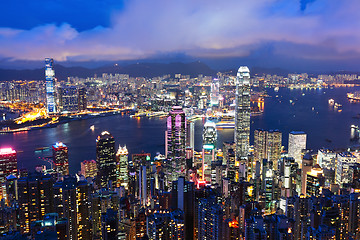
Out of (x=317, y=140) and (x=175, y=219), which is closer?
(x=175, y=219)

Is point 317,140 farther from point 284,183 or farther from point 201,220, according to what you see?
point 201,220

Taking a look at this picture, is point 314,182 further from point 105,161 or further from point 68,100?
point 68,100

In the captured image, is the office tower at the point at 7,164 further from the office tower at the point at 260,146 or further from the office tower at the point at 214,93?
the office tower at the point at 214,93

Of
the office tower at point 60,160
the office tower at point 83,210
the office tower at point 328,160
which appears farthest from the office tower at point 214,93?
the office tower at point 83,210

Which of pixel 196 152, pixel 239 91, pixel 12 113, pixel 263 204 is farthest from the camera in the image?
pixel 12 113

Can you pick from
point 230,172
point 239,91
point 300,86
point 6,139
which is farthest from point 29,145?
point 300,86

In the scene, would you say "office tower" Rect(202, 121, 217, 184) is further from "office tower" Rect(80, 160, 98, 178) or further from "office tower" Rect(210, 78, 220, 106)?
"office tower" Rect(210, 78, 220, 106)
